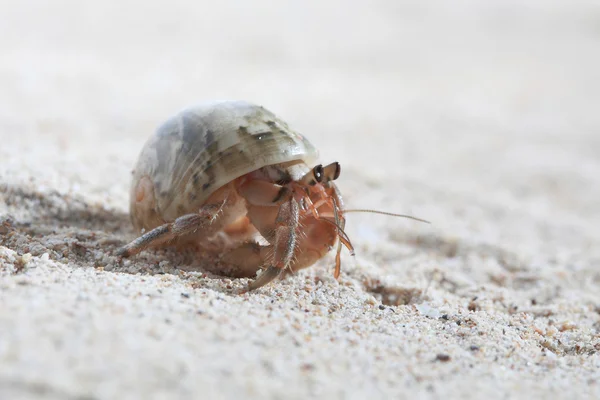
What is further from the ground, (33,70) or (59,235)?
(33,70)

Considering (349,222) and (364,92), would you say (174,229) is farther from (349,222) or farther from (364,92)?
(364,92)

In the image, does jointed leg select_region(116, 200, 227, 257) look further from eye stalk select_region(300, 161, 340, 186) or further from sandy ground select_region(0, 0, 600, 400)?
eye stalk select_region(300, 161, 340, 186)

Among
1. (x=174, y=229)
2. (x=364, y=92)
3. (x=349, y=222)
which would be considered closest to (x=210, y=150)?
(x=174, y=229)

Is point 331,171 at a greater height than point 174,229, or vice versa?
point 331,171

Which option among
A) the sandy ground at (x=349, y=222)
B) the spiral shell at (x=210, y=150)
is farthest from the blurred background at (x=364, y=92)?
the spiral shell at (x=210, y=150)

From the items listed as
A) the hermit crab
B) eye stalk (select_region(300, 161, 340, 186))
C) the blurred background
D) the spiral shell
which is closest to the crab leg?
the hermit crab

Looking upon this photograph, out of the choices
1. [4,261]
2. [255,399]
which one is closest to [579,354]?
[255,399]

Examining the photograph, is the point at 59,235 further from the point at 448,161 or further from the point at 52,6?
the point at 52,6
